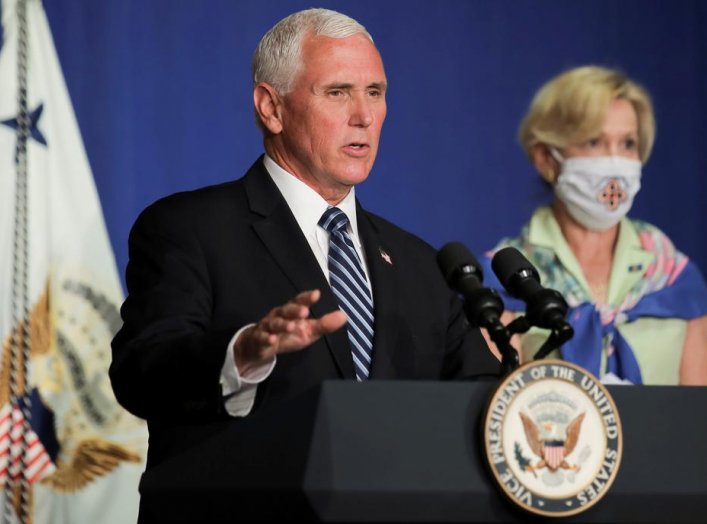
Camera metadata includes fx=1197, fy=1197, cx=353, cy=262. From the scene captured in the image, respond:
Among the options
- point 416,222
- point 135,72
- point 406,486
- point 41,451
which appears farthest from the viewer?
point 416,222

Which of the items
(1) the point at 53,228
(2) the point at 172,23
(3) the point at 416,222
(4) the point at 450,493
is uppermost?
(2) the point at 172,23

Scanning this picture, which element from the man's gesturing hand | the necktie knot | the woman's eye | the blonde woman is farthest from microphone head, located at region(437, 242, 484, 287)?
the woman's eye

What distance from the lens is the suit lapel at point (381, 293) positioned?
2.31 metres

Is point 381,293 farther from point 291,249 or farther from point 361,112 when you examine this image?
point 361,112

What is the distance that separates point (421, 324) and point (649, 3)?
269 centimetres

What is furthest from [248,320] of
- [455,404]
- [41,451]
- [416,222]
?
[416,222]

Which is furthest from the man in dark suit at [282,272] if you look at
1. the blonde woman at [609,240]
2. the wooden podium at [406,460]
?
the blonde woman at [609,240]

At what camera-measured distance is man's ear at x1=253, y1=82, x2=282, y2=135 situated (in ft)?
8.88

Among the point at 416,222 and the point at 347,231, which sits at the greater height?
the point at 347,231

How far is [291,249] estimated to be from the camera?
7.83 ft

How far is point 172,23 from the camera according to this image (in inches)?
150

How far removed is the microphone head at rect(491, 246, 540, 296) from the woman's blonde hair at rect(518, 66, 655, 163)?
2.52 meters

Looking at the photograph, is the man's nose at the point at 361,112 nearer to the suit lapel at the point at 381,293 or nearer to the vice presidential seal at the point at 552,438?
the suit lapel at the point at 381,293

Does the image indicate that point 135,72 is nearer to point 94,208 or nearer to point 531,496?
point 94,208
